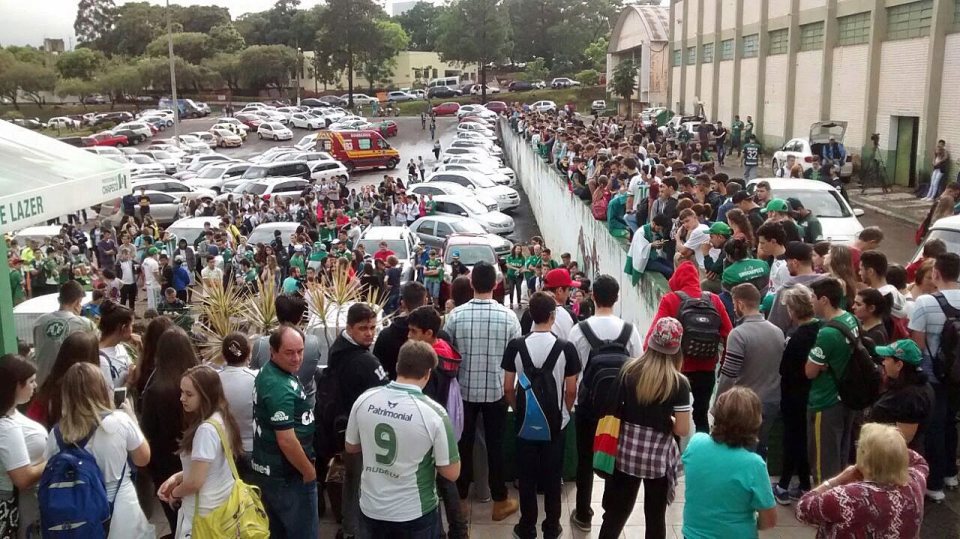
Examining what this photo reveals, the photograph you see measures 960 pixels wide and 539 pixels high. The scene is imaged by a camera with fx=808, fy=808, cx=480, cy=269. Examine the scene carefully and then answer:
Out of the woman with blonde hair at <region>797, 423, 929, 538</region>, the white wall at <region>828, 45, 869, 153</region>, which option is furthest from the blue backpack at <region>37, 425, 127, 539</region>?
the white wall at <region>828, 45, 869, 153</region>

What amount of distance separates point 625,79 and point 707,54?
53.6 ft

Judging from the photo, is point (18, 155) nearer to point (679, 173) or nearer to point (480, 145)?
point (679, 173)

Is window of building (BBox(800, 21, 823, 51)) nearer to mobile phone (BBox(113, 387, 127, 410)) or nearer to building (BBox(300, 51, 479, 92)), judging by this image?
mobile phone (BBox(113, 387, 127, 410))

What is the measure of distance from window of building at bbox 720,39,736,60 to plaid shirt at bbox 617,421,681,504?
38737mm

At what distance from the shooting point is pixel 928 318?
592 cm

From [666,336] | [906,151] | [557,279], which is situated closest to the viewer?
[666,336]

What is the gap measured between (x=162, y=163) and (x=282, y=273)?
92.0 feet

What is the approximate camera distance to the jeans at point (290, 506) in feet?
15.8

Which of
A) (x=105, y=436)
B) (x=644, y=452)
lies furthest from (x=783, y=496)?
(x=105, y=436)

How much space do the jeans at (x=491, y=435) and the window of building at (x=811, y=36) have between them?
29.3 metres

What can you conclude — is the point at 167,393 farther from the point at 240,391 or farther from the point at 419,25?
the point at 419,25

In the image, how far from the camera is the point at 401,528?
4.48 meters

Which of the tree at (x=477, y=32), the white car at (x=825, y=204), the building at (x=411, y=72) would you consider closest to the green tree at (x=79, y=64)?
the building at (x=411, y=72)

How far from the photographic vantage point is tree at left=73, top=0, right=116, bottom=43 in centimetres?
11519
